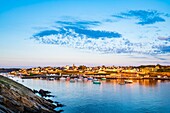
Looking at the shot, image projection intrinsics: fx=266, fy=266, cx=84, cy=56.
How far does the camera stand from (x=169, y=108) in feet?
176

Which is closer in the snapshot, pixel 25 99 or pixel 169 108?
pixel 25 99

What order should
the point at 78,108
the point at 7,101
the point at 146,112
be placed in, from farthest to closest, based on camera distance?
the point at 78,108 → the point at 146,112 → the point at 7,101

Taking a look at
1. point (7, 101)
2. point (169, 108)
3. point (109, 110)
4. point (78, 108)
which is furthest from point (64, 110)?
point (169, 108)

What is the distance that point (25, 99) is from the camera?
4141 centimetres

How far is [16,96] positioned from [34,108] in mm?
3339

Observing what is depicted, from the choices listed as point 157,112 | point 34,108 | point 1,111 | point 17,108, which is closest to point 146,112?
point 157,112

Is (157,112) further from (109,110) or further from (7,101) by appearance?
(7,101)

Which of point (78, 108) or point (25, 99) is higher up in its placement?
point (25, 99)

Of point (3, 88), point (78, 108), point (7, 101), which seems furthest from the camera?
point (78, 108)

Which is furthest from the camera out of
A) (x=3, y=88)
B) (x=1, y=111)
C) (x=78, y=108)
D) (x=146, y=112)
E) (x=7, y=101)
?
(x=78, y=108)

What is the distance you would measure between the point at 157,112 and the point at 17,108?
26.5 m

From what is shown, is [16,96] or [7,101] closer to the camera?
[7,101]

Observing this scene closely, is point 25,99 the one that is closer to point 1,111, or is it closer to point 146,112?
point 1,111

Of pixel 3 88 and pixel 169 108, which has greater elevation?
pixel 3 88
